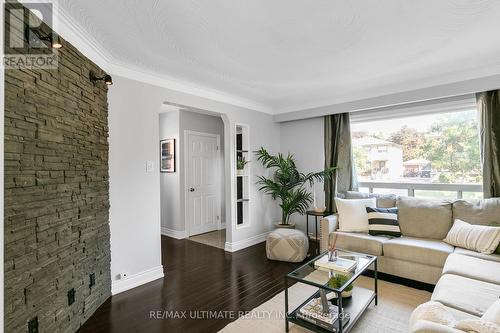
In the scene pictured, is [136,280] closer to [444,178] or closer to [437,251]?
[437,251]

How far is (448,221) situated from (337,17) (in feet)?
8.85

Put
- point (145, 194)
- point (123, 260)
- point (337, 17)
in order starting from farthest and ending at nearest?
point (145, 194) < point (123, 260) < point (337, 17)

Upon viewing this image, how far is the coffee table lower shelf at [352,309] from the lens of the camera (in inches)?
77.6

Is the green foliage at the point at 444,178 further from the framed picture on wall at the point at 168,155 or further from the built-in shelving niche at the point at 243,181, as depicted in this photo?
the framed picture on wall at the point at 168,155

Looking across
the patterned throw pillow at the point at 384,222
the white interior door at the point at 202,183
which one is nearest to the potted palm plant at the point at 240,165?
the white interior door at the point at 202,183

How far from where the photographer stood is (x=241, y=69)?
9.97 feet

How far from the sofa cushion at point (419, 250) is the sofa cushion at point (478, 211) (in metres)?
0.42

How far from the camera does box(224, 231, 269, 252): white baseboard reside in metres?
4.16

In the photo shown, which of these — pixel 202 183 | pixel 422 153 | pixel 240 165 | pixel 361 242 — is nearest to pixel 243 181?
pixel 240 165

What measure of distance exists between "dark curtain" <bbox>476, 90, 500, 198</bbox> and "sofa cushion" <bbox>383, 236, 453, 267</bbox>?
3.31ft

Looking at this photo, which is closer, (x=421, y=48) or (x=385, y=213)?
(x=421, y=48)

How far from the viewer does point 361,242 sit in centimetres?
318

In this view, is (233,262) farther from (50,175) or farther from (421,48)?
(421,48)

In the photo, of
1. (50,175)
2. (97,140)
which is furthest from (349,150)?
(50,175)
